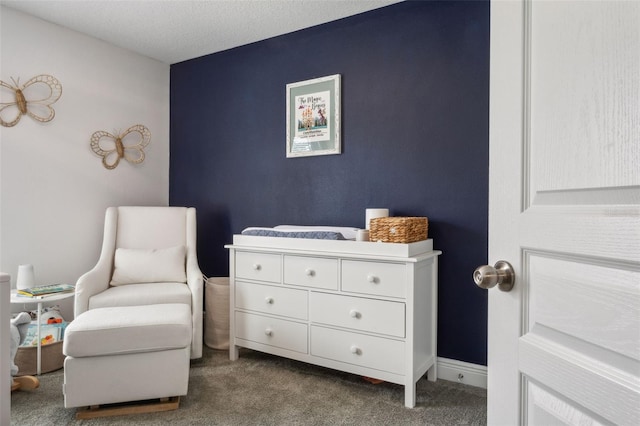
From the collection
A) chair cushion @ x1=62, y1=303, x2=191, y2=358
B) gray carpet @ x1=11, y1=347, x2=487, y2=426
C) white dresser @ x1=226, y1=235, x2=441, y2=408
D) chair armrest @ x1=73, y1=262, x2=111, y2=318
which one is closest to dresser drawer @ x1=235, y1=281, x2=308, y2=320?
white dresser @ x1=226, y1=235, x2=441, y2=408

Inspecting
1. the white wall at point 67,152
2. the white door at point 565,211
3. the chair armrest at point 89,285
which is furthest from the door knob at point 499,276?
the white wall at point 67,152

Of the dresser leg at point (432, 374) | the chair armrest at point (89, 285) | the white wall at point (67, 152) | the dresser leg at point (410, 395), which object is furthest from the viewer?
the white wall at point (67, 152)

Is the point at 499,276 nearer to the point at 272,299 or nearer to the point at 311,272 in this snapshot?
the point at 311,272

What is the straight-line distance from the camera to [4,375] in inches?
58.8

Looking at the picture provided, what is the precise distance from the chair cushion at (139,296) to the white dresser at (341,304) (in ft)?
1.22

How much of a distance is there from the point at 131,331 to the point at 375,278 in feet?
4.31

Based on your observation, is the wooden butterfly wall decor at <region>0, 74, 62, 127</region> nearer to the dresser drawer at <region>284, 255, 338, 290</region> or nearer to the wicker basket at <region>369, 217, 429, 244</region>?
the dresser drawer at <region>284, 255, 338, 290</region>

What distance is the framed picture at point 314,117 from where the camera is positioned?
2906 millimetres

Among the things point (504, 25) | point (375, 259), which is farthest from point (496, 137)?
point (375, 259)

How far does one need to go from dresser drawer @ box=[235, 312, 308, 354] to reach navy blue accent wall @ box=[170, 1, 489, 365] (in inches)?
32.5

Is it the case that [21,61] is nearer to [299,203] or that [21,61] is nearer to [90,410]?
[299,203]

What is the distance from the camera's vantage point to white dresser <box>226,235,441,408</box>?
2.13 m

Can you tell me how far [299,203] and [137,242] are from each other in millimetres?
1370

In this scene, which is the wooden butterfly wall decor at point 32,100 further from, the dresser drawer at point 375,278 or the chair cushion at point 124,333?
the dresser drawer at point 375,278
